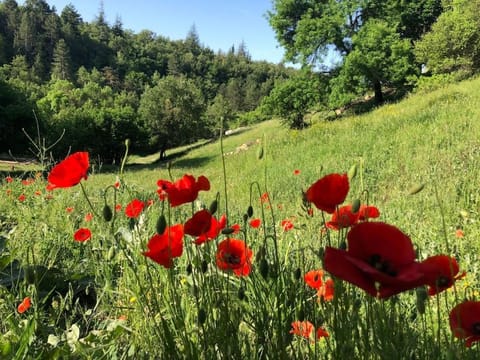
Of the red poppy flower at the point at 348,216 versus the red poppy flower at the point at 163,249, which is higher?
the red poppy flower at the point at 348,216

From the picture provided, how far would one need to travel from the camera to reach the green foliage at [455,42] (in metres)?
17.8

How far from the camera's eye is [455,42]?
18.1 metres

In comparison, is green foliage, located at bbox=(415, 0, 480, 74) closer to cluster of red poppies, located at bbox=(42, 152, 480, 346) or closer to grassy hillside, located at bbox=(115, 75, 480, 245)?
grassy hillside, located at bbox=(115, 75, 480, 245)

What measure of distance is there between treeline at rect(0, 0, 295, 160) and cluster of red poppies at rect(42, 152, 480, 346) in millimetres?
21918

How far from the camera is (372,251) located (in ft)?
2.08

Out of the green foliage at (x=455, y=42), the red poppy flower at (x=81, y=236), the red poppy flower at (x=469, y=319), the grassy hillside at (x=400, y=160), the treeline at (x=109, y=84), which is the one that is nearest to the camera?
the red poppy flower at (x=469, y=319)

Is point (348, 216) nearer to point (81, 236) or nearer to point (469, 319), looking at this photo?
point (469, 319)

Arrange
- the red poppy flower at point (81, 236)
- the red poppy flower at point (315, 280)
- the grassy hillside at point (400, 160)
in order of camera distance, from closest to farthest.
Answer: the red poppy flower at point (315, 280) < the red poppy flower at point (81, 236) < the grassy hillside at point (400, 160)

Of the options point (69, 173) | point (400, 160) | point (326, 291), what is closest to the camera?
point (69, 173)

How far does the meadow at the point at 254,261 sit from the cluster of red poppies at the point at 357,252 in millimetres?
16

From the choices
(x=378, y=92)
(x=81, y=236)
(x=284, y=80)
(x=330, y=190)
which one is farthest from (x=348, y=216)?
(x=284, y=80)

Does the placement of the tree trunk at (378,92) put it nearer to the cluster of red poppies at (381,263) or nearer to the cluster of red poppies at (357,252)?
the cluster of red poppies at (357,252)

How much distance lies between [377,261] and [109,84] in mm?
82078

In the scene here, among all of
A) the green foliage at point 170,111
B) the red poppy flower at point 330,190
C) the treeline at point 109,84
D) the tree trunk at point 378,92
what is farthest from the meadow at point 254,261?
the green foliage at point 170,111
